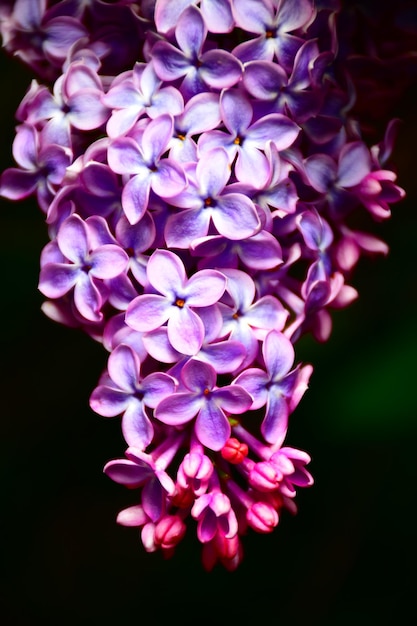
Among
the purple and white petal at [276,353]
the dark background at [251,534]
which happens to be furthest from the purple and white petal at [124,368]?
the dark background at [251,534]

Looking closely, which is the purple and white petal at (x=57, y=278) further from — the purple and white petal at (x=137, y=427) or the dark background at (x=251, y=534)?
the dark background at (x=251, y=534)

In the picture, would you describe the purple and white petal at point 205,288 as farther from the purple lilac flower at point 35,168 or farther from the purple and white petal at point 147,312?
the purple lilac flower at point 35,168

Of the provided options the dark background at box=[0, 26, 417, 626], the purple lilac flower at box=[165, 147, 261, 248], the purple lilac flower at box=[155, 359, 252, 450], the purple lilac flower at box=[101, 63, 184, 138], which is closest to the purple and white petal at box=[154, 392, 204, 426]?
the purple lilac flower at box=[155, 359, 252, 450]

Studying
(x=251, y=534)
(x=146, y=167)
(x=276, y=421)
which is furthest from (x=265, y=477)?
(x=251, y=534)

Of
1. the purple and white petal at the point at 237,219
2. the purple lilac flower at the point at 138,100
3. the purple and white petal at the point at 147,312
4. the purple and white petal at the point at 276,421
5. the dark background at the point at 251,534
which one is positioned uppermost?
the purple lilac flower at the point at 138,100

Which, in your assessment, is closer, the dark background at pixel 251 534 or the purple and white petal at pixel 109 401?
the purple and white petal at pixel 109 401

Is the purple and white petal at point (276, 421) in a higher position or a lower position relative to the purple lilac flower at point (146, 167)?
lower

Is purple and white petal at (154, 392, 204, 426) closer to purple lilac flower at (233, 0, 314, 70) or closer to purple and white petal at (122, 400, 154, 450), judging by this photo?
purple and white petal at (122, 400, 154, 450)
